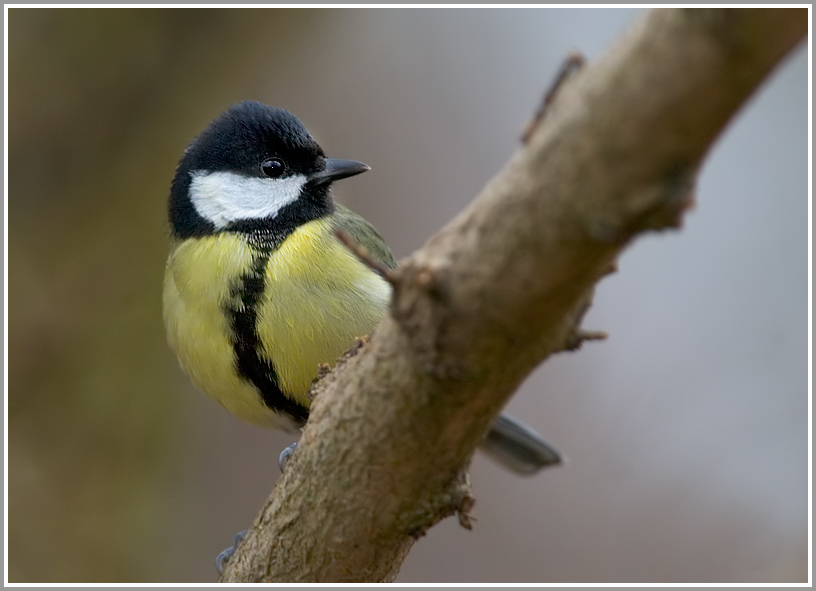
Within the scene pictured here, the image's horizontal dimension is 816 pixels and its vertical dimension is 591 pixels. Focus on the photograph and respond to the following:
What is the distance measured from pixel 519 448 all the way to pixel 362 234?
3.17 ft

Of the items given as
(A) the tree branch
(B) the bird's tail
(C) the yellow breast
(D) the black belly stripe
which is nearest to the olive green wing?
(C) the yellow breast

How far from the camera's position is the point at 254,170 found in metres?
2.44

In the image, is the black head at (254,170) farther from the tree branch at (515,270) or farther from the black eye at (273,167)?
the tree branch at (515,270)

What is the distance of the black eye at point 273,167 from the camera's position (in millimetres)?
2444

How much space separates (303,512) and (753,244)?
316 cm

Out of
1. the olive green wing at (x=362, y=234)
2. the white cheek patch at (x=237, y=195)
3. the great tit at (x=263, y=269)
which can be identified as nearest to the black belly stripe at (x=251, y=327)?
the great tit at (x=263, y=269)

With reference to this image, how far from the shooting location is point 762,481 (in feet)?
12.4

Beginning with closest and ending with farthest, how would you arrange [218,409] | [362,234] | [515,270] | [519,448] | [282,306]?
[515,270] < [282,306] < [362,234] < [519,448] < [218,409]

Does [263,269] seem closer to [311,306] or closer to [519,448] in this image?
→ [311,306]

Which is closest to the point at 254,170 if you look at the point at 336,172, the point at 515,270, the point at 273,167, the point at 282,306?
the point at 273,167

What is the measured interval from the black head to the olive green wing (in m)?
0.05

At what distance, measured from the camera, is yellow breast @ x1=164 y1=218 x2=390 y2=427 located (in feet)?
6.97

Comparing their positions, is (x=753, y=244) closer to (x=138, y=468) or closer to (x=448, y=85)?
(x=448, y=85)

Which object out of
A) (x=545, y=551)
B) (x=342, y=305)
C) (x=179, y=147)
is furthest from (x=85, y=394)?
(x=545, y=551)
